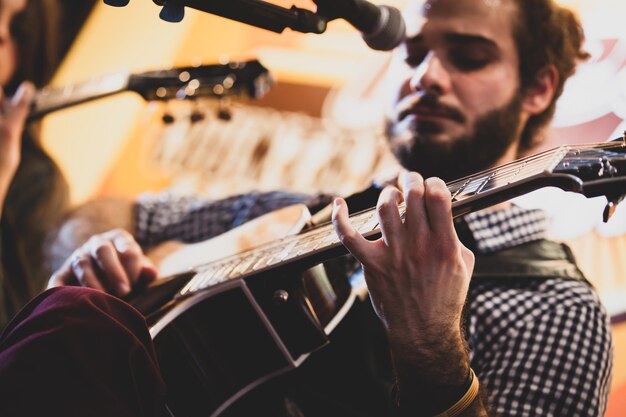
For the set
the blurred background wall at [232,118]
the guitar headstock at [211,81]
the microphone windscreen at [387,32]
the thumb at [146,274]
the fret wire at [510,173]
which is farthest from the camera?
the blurred background wall at [232,118]

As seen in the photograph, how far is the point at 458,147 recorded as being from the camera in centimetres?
133

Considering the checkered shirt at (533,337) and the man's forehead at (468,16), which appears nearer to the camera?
the checkered shirt at (533,337)

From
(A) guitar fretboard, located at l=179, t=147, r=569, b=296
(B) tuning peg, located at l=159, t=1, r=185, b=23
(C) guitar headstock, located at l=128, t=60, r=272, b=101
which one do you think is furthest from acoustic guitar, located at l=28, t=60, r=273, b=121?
(B) tuning peg, located at l=159, t=1, r=185, b=23

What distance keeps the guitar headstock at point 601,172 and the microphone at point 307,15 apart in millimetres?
296

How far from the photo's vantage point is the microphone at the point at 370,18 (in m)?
0.79

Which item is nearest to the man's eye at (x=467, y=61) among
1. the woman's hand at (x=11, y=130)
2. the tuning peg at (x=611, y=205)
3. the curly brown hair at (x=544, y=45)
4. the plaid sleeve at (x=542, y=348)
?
the curly brown hair at (x=544, y=45)

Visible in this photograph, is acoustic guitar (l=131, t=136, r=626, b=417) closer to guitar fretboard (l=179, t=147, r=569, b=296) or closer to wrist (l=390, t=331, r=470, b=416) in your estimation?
guitar fretboard (l=179, t=147, r=569, b=296)

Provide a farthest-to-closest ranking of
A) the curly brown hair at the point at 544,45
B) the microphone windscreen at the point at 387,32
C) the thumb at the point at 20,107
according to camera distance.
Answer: the thumb at the point at 20,107, the curly brown hair at the point at 544,45, the microphone windscreen at the point at 387,32

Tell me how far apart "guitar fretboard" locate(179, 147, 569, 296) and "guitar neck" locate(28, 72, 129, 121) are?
853mm

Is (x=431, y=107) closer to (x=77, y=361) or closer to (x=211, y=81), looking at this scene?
(x=211, y=81)

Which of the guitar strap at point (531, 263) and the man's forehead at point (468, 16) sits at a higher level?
the man's forehead at point (468, 16)

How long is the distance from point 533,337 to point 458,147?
0.43m

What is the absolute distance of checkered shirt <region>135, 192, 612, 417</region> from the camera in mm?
1021

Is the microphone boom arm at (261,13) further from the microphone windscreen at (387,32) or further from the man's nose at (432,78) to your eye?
the man's nose at (432,78)
